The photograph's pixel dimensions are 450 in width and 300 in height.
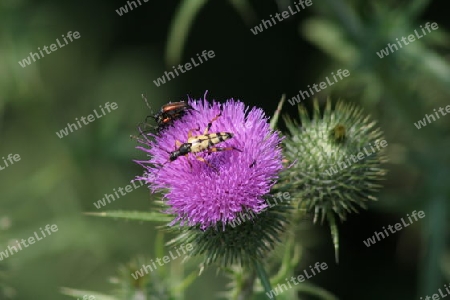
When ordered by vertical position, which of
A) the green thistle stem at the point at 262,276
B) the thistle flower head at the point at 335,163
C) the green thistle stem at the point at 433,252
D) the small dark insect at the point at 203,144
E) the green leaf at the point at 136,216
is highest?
the small dark insect at the point at 203,144

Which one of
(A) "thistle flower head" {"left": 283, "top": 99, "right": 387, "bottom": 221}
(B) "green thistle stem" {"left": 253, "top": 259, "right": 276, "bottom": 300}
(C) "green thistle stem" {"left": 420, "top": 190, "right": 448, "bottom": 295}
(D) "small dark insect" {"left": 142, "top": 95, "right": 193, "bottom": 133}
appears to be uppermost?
(D) "small dark insect" {"left": 142, "top": 95, "right": 193, "bottom": 133}

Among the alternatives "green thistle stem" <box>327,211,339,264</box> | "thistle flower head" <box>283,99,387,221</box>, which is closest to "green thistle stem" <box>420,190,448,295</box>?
"thistle flower head" <box>283,99,387,221</box>

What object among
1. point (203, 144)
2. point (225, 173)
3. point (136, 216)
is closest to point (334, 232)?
point (225, 173)

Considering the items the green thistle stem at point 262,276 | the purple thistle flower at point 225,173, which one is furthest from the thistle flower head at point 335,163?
the green thistle stem at point 262,276

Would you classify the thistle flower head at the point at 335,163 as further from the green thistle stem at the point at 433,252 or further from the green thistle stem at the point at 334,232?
the green thistle stem at the point at 433,252

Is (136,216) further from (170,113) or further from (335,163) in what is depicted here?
(335,163)

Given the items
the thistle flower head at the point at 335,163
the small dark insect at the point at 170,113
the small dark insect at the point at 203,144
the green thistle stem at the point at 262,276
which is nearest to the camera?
the green thistle stem at the point at 262,276

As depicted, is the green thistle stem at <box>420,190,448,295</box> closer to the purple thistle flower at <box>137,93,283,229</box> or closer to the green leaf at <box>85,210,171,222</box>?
the purple thistle flower at <box>137,93,283,229</box>
